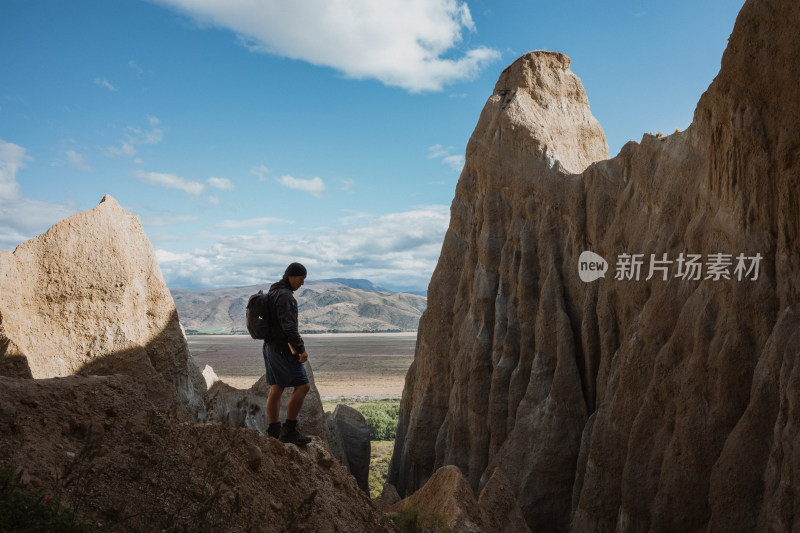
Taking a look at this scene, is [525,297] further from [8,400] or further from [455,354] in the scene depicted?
[8,400]

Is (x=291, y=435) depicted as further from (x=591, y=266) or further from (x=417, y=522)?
(x=591, y=266)

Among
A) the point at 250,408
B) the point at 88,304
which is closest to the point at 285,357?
the point at 88,304

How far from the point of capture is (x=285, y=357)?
774 cm

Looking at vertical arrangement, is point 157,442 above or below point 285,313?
below

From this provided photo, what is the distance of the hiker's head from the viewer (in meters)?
7.89

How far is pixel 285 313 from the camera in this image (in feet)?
24.7

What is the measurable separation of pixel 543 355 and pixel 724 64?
8023 millimetres

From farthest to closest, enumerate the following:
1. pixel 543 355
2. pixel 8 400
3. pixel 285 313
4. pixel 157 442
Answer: pixel 543 355, pixel 285 313, pixel 157 442, pixel 8 400

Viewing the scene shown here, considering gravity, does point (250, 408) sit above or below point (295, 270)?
below

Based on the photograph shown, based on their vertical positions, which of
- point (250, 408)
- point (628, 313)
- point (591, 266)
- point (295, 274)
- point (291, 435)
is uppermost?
point (591, 266)

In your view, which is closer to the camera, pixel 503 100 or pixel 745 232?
pixel 745 232

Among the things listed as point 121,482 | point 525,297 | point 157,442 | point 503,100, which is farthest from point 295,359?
point 503,100

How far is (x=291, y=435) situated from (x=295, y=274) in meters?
2.10

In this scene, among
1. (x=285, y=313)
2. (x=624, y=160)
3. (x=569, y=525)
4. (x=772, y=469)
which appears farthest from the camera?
(x=624, y=160)
